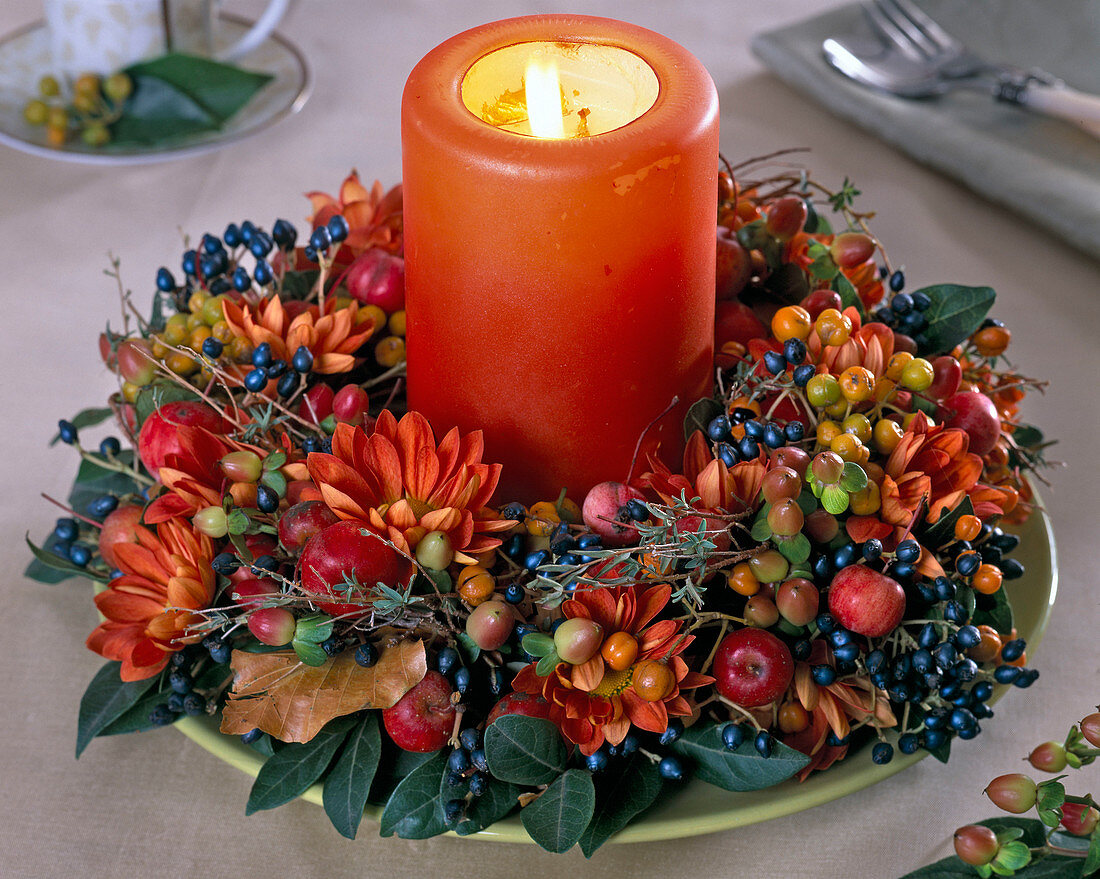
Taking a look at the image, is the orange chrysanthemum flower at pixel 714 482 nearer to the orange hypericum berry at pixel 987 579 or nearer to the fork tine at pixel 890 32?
the orange hypericum berry at pixel 987 579

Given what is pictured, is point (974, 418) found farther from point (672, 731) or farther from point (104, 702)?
point (104, 702)

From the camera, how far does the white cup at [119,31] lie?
808 mm

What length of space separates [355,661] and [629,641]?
99mm

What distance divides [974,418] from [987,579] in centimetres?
8

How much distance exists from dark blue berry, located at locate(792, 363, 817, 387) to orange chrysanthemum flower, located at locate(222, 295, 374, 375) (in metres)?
0.18

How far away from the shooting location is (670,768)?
1.29 ft

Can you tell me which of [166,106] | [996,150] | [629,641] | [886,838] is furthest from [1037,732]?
[166,106]

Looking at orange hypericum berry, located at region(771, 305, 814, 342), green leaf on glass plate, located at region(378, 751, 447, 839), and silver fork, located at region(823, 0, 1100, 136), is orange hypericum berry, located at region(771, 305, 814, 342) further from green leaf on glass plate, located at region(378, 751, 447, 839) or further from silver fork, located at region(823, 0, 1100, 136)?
silver fork, located at region(823, 0, 1100, 136)

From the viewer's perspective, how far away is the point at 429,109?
40 centimetres

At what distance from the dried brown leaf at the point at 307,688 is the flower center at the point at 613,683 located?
0.06 metres

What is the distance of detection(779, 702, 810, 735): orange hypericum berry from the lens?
41cm

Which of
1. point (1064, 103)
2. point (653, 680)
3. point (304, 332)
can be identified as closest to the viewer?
point (653, 680)

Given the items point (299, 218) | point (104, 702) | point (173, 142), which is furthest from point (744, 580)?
point (173, 142)

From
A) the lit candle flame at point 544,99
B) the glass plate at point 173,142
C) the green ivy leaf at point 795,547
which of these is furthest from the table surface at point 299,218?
the lit candle flame at point 544,99
